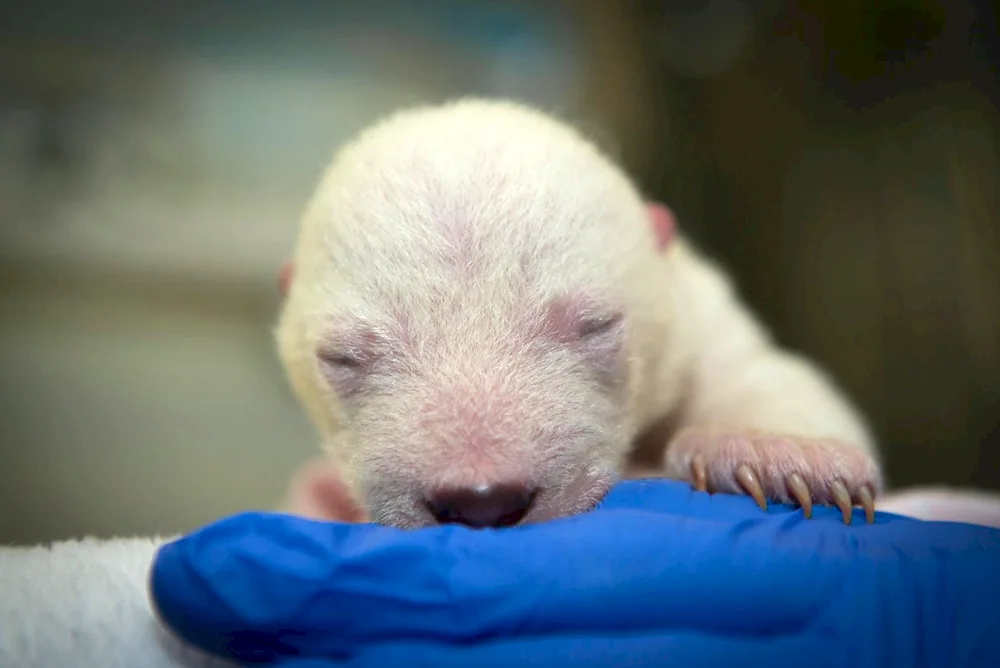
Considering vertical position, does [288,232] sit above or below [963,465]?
above

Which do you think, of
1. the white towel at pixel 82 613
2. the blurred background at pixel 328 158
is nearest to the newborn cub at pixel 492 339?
the white towel at pixel 82 613

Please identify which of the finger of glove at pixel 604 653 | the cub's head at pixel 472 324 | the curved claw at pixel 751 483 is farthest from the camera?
the curved claw at pixel 751 483

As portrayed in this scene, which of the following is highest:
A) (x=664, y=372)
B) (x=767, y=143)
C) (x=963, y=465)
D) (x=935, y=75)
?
(x=935, y=75)

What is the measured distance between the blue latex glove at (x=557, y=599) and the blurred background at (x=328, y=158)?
1180 mm

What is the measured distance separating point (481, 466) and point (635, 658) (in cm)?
41

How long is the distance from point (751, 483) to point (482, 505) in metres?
0.61

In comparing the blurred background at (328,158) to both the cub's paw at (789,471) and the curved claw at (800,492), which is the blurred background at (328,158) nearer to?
the cub's paw at (789,471)

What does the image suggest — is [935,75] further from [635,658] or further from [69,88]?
[69,88]

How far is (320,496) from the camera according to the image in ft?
9.00

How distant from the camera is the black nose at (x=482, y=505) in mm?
1480

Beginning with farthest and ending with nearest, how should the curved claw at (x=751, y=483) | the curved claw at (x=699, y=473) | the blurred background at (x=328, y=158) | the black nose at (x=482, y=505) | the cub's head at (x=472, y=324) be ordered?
the blurred background at (x=328, y=158), the curved claw at (x=699, y=473), the curved claw at (x=751, y=483), the cub's head at (x=472, y=324), the black nose at (x=482, y=505)

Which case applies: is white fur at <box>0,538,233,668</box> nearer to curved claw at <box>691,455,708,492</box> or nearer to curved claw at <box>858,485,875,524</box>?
curved claw at <box>691,455,708,492</box>

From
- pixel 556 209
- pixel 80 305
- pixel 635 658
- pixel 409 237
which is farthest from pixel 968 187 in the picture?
pixel 80 305

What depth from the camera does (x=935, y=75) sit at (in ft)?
10.6
